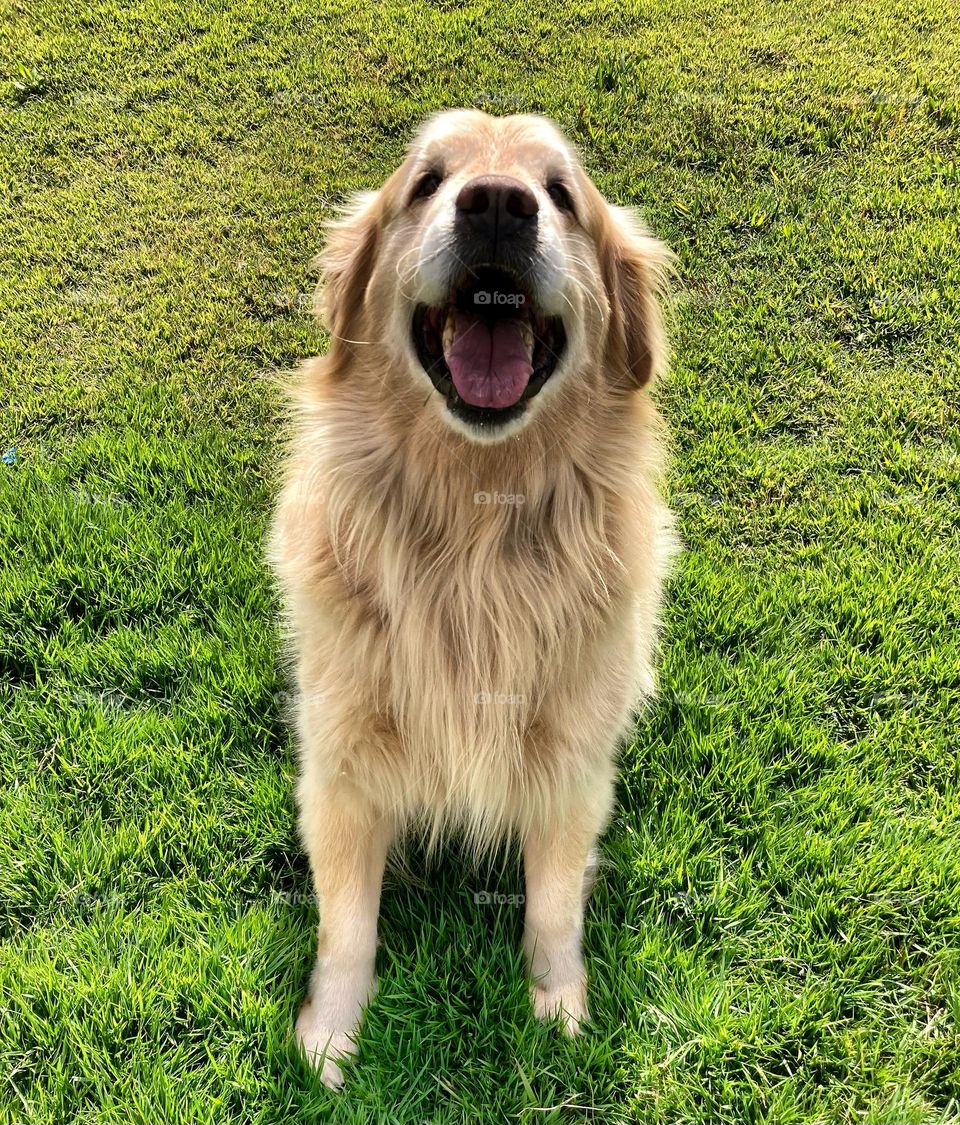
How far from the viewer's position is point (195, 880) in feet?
7.06

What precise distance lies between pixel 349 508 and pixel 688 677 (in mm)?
1433

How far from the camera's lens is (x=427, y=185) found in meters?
1.90

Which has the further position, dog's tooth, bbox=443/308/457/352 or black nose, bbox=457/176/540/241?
dog's tooth, bbox=443/308/457/352

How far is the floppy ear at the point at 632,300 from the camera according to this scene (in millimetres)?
2041

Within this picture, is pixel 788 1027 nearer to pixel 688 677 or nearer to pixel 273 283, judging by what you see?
pixel 688 677

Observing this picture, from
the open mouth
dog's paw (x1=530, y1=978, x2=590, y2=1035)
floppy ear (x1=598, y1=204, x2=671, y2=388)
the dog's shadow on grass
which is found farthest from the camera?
floppy ear (x1=598, y1=204, x2=671, y2=388)

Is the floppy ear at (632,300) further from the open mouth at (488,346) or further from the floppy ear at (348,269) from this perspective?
the floppy ear at (348,269)

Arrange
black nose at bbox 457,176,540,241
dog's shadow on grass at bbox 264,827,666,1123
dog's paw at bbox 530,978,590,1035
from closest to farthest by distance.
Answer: black nose at bbox 457,176,540,241 < dog's shadow on grass at bbox 264,827,666,1123 < dog's paw at bbox 530,978,590,1035

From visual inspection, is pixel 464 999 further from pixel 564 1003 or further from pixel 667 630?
pixel 667 630

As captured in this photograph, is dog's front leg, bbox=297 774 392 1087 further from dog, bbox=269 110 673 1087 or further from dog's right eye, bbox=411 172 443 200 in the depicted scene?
dog's right eye, bbox=411 172 443 200

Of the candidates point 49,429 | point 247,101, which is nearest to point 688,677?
point 49,429

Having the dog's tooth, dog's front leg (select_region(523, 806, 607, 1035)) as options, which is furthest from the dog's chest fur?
the dog's tooth

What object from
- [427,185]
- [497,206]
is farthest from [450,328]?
[427,185]

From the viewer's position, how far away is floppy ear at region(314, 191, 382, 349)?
2.02m
